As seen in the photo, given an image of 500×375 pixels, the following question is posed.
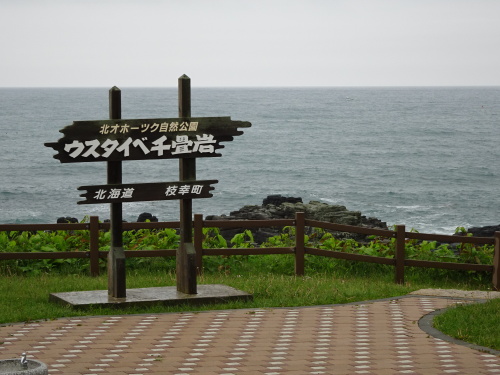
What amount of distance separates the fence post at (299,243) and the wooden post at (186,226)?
2.86 m

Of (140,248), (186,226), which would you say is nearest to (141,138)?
(186,226)

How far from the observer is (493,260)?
16094 millimetres

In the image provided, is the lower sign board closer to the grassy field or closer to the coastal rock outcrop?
the grassy field

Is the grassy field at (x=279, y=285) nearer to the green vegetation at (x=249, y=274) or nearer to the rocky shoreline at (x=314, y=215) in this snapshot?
the green vegetation at (x=249, y=274)

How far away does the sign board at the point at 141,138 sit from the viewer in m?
13.1

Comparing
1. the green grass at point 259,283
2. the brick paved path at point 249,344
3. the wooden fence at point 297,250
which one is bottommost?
the green grass at point 259,283

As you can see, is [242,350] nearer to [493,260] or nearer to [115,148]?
[115,148]

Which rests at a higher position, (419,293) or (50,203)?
(419,293)

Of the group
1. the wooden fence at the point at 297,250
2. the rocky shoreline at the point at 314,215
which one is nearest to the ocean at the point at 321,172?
the rocky shoreline at the point at 314,215

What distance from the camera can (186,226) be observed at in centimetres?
1411

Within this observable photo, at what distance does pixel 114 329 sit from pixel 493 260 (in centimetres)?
779

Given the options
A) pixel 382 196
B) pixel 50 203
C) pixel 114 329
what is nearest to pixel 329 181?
pixel 382 196

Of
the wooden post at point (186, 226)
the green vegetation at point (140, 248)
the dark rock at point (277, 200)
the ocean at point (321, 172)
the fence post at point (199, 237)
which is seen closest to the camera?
the wooden post at point (186, 226)

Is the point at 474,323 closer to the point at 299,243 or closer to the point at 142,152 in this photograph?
the point at 299,243
